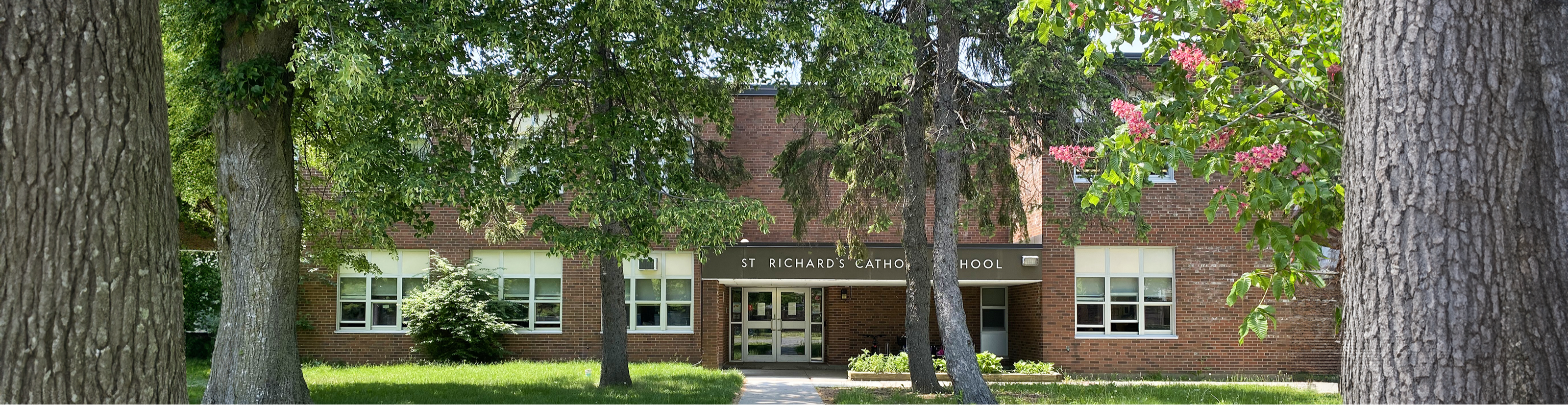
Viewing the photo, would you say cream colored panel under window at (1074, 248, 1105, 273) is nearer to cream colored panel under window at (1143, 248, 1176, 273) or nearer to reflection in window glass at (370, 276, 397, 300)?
cream colored panel under window at (1143, 248, 1176, 273)

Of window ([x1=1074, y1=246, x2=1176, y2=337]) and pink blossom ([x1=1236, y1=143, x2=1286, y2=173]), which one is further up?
pink blossom ([x1=1236, y1=143, x2=1286, y2=173])

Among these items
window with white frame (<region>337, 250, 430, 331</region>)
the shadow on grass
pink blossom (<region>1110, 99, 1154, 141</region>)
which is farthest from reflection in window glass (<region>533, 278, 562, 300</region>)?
pink blossom (<region>1110, 99, 1154, 141</region>)

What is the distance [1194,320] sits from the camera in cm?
2031

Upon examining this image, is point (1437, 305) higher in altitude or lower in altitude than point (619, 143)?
lower

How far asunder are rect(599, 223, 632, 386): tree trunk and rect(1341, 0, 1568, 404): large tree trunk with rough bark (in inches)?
481

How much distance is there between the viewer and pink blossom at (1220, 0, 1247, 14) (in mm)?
5789

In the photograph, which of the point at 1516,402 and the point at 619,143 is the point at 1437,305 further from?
the point at 619,143

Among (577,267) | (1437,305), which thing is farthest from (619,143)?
(577,267)

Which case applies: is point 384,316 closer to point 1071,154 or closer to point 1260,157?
point 1071,154

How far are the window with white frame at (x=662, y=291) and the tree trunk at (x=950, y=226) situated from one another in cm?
846

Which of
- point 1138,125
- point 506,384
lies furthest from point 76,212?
point 506,384

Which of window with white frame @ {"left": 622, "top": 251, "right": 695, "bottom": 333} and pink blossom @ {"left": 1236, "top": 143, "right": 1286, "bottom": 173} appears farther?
window with white frame @ {"left": 622, "top": 251, "right": 695, "bottom": 333}

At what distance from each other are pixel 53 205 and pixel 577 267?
18.5m

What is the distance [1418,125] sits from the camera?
3.27m
